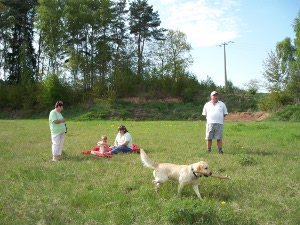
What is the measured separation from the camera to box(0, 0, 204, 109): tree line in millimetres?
37000

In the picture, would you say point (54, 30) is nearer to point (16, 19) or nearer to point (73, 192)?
point (16, 19)

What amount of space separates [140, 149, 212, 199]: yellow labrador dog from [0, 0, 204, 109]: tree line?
99.9 ft

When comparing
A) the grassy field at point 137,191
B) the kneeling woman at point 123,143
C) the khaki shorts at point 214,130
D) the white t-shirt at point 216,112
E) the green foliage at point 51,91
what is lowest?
the grassy field at point 137,191

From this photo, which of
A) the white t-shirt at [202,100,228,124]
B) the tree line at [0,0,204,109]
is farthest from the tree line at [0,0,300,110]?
the white t-shirt at [202,100,228,124]

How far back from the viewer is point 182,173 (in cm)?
609

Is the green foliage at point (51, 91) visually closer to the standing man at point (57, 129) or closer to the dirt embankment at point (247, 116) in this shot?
the dirt embankment at point (247, 116)

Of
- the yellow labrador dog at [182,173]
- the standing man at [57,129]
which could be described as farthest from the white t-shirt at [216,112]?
the yellow labrador dog at [182,173]

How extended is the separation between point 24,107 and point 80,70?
798cm

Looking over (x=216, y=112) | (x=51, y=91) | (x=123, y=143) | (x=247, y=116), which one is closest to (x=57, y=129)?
(x=123, y=143)

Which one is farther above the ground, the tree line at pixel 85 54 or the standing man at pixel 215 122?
the tree line at pixel 85 54

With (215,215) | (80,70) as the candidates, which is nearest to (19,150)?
(215,215)

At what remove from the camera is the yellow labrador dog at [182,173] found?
19.2ft

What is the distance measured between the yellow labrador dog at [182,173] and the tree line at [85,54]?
1199 inches

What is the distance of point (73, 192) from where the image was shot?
6.38 m
